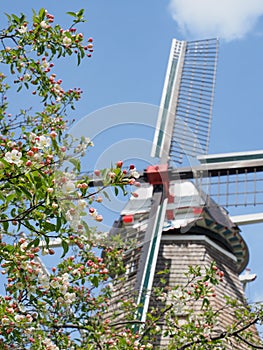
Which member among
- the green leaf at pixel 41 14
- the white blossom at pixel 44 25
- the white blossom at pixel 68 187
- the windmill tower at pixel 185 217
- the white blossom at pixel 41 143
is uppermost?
the windmill tower at pixel 185 217

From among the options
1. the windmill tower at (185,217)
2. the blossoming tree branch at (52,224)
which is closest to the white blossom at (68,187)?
the blossoming tree branch at (52,224)

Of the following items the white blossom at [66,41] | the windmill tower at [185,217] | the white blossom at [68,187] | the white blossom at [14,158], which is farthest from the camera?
the windmill tower at [185,217]

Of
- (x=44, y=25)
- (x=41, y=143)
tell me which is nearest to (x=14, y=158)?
(x=41, y=143)

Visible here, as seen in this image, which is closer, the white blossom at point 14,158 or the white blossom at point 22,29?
the white blossom at point 14,158

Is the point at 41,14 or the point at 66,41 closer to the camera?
the point at 41,14

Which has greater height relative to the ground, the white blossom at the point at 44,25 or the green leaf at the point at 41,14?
the green leaf at the point at 41,14

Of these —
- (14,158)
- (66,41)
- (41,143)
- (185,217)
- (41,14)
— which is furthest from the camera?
(185,217)

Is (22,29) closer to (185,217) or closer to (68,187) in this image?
(68,187)

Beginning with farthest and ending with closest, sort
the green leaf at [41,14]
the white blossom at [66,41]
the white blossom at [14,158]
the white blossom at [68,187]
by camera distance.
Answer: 1. the white blossom at [66,41]
2. the green leaf at [41,14]
3. the white blossom at [68,187]
4. the white blossom at [14,158]

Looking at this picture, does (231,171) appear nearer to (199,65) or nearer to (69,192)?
(199,65)

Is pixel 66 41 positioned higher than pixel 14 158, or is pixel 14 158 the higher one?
pixel 66 41

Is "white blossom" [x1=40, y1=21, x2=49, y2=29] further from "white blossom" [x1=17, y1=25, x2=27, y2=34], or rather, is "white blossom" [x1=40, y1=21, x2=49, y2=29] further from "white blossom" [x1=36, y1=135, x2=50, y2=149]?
"white blossom" [x1=36, y1=135, x2=50, y2=149]

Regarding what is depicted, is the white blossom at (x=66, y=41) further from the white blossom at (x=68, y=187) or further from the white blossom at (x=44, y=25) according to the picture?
the white blossom at (x=68, y=187)

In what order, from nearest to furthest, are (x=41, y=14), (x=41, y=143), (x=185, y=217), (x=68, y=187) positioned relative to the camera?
(x=68, y=187)
(x=41, y=143)
(x=41, y=14)
(x=185, y=217)
